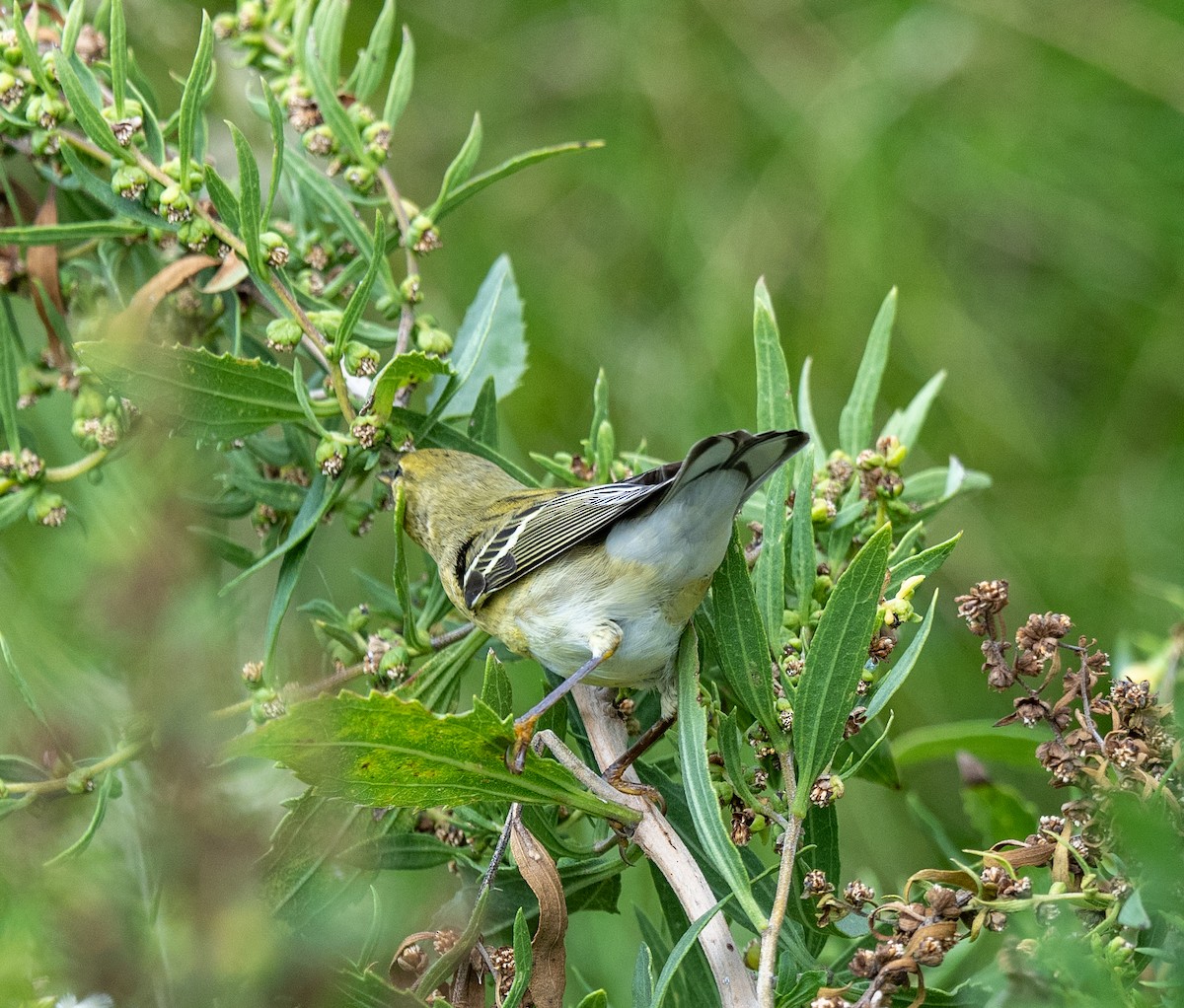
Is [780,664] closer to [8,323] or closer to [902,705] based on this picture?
[8,323]

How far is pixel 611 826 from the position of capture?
1.55 meters

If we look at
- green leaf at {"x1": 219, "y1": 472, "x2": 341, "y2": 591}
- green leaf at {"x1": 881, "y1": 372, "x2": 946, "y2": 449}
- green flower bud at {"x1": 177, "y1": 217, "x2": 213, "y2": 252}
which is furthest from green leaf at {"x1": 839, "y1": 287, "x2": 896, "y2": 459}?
green flower bud at {"x1": 177, "y1": 217, "x2": 213, "y2": 252}

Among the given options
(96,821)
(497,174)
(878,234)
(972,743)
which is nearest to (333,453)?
(497,174)

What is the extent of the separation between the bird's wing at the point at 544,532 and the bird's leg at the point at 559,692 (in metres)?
0.18

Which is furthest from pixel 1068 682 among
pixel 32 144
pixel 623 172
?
pixel 623 172

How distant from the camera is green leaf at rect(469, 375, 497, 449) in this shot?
6.34 feet

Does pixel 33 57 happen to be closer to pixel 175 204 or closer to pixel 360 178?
pixel 175 204

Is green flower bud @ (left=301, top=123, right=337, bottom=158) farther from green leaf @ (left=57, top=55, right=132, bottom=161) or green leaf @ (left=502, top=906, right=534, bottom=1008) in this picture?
green leaf @ (left=502, top=906, right=534, bottom=1008)

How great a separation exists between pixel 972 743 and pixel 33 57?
180 centimetres

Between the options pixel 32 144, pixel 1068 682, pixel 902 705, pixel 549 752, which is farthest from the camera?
pixel 902 705

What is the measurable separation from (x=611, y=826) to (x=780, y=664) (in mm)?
290

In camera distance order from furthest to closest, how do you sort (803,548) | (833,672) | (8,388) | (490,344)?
(490,344)
(8,388)
(803,548)
(833,672)

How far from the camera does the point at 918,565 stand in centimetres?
159

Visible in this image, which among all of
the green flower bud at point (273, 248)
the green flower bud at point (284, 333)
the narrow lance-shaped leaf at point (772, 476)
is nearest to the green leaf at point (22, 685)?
the green flower bud at point (284, 333)
